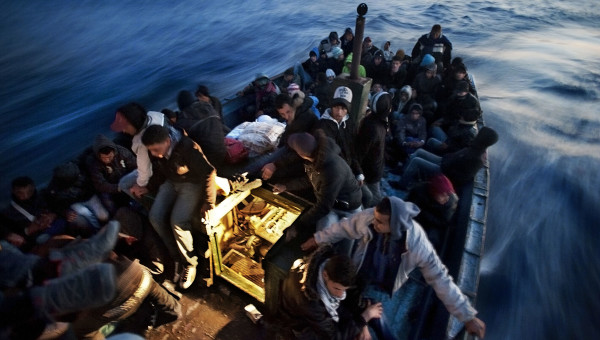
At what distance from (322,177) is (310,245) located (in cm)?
68

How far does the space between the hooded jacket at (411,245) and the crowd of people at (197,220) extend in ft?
0.03

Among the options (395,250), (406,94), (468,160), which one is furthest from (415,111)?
(395,250)

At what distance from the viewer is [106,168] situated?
429 centimetres

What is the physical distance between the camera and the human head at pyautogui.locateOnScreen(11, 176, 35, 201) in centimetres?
375

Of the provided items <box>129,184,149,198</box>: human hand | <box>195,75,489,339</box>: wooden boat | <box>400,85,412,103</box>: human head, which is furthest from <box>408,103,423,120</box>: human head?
<box>129,184,149,198</box>: human hand

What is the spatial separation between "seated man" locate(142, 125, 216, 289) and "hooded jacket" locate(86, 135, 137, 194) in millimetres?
1296

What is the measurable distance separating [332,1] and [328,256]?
5713cm

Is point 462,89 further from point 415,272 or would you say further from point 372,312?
point 372,312

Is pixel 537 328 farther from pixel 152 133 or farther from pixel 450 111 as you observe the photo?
pixel 152 133

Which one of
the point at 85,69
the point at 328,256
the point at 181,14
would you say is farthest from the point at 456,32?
the point at 328,256

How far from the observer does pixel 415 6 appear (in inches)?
1809

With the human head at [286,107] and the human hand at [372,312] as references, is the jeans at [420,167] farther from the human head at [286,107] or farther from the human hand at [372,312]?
the human hand at [372,312]

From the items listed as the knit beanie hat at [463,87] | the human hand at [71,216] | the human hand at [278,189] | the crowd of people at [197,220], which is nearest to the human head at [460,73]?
the knit beanie hat at [463,87]

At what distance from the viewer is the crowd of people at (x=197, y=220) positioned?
2.08 metres
